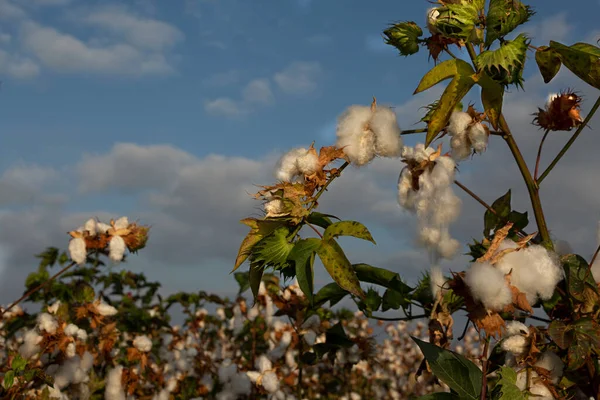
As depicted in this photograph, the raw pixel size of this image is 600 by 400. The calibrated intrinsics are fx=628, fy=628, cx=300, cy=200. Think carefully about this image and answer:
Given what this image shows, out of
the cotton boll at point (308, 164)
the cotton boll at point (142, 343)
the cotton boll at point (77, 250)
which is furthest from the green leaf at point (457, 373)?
the cotton boll at point (142, 343)

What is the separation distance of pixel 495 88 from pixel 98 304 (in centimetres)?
A: 304

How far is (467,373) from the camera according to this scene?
5.02 feet

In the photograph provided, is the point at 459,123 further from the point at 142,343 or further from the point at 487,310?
the point at 142,343

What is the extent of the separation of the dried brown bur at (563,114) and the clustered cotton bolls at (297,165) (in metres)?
0.93

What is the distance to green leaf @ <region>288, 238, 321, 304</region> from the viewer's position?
4.80 ft

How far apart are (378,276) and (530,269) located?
61 centimetres

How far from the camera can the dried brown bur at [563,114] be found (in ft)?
6.73

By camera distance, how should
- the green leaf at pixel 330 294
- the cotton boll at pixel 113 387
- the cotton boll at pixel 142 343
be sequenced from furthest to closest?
the cotton boll at pixel 142 343 < the cotton boll at pixel 113 387 < the green leaf at pixel 330 294

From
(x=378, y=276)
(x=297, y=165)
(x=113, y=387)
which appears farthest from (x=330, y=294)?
(x=113, y=387)

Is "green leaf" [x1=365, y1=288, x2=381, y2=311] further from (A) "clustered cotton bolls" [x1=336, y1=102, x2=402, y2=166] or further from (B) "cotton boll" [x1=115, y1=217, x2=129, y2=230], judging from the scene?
(B) "cotton boll" [x1=115, y1=217, x2=129, y2=230]

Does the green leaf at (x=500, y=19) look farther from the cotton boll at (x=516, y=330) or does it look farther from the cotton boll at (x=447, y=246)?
the cotton boll at (x=516, y=330)

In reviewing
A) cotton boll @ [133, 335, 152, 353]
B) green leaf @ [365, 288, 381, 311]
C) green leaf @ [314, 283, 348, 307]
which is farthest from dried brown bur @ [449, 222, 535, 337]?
cotton boll @ [133, 335, 152, 353]

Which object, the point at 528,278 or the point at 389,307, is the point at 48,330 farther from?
the point at 528,278

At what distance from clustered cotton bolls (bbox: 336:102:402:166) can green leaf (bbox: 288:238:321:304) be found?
0.97 feet
